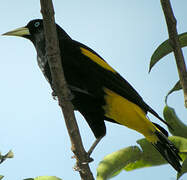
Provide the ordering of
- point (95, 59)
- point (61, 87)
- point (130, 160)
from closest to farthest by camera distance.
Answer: point (130, 160), point (61, 87), point (95, 59)

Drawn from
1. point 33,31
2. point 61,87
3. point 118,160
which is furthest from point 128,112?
point 33,31

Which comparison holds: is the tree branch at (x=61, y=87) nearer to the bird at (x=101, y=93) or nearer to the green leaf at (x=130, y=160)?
the green leaf at (x=130, y=160)

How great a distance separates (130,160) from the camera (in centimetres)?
215

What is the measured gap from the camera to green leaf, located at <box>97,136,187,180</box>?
209cm

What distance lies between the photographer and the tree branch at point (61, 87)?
2.25m

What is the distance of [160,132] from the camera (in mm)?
3164

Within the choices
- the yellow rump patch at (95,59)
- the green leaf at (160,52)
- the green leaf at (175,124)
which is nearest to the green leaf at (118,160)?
the green leaf at (175,124)

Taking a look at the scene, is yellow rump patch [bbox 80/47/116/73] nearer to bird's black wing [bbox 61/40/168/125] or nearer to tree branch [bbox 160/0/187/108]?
bird's black wing [bbox 61/40/168/125]

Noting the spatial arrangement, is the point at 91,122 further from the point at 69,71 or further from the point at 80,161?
the point at 80,161

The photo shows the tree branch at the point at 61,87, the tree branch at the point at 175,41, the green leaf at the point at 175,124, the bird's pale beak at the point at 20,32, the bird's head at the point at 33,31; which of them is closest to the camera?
the tree branch at the point at 175,41

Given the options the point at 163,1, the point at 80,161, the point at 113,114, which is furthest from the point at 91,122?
the point at 163,1

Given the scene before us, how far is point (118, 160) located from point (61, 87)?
0.71 metres

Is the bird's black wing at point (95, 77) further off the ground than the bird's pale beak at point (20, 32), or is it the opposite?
the bird's pale beak at point (20, 32)

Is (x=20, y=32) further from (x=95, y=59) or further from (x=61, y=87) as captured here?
(x=61, y=87)
